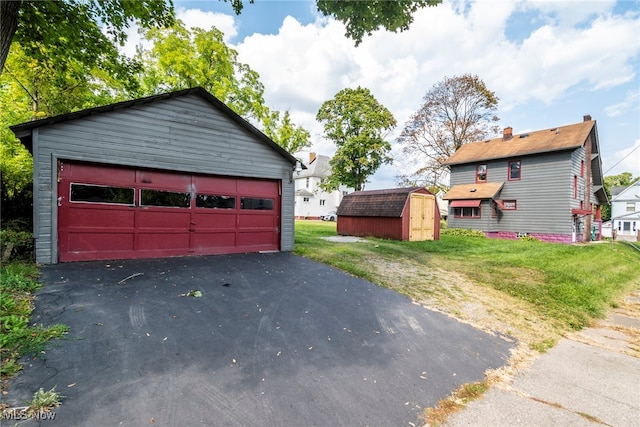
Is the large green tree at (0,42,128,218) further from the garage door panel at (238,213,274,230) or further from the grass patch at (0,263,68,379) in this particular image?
the garage door panel at (238,213,274,230)

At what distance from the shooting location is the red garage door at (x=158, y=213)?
21.2 feet

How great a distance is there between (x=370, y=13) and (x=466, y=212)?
17.8 meters

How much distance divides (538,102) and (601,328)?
1414 cm

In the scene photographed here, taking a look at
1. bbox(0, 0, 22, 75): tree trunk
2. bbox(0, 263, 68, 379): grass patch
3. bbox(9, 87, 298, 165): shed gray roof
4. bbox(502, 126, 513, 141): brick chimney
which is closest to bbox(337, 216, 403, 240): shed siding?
bbox(9, 87, 298, 165): shed gray roof

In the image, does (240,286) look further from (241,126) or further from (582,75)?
(582,75)

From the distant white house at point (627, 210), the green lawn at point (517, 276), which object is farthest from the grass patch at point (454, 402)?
the distant white house at point (627, 210)

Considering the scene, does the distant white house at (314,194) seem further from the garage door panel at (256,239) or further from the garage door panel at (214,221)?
the garage door panel at (214,221)

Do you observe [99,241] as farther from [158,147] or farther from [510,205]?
[510,205]

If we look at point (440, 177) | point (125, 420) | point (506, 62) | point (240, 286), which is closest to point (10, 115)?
point (240, 286)

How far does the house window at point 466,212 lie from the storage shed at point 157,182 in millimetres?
15346

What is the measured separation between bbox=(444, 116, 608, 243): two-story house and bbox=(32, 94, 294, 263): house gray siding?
51.0 ft

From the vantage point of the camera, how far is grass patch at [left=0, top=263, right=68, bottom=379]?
260 centimetres

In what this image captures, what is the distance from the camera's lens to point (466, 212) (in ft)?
64.6

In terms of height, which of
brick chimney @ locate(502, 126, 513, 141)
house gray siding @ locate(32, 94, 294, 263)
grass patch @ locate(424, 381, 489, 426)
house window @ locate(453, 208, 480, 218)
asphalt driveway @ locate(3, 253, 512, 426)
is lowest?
grass patch @ locate(424, 381, 489, 426)
